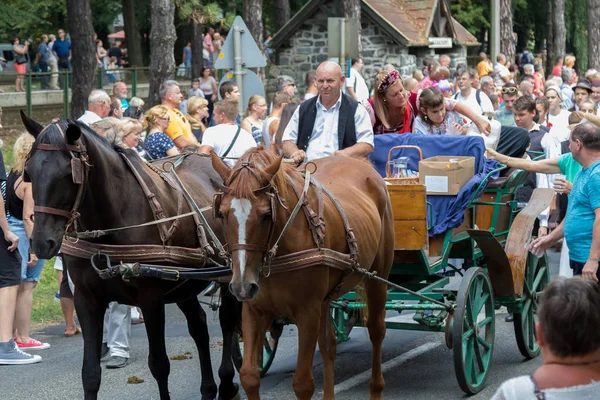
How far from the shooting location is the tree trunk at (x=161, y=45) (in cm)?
1978

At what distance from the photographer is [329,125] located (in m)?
7.90

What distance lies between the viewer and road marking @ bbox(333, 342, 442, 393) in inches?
301

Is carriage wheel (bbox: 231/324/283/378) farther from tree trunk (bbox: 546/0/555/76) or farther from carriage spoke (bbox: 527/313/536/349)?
tree trunk (bbox: 546/0/555/76)

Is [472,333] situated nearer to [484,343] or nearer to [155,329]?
[484,343]

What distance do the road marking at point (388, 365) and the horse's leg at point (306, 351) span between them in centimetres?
155

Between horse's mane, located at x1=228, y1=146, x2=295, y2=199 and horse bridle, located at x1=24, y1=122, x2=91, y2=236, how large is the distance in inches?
40.4

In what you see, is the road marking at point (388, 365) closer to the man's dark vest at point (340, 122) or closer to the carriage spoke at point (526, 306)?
the carriage spoke at point (526, 306)

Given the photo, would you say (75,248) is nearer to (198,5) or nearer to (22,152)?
(22,152)

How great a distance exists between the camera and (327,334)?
21.3 feet

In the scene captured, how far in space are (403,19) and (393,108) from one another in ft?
85.6

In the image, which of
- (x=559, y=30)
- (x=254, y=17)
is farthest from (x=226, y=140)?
(x=559, y=30)

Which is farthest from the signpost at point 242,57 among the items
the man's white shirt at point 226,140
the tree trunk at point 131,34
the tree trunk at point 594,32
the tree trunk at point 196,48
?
the tree trunk at point 594,32

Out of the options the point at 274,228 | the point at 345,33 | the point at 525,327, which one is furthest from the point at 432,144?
the point at 345,33

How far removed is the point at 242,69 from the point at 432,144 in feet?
18.5
